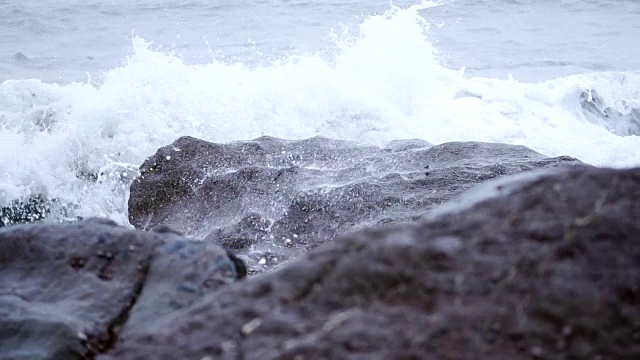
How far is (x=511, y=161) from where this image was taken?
4156mm

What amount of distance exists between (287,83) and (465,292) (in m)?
7.73

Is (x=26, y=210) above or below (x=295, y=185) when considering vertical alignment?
below

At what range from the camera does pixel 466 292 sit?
1.17m

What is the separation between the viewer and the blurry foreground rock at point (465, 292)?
44.3 inches

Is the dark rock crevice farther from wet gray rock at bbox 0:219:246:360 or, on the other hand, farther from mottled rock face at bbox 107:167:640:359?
mottled rock face at bbox 107:167:640:359

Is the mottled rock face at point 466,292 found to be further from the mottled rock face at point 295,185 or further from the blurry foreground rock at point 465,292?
A: the mottled rock face at point 295,185

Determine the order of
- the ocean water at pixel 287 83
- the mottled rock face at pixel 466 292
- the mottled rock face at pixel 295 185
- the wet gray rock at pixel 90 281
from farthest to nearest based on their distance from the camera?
1. the ocean water at pixel 287 83
2. the mottled rock face at pixel 295 185
3. the wet gray rock at pixel 90 281
4. the mottled rock face at pixel 466 292

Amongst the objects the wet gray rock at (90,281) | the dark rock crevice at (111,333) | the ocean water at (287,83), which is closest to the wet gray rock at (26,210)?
the ocean water at (287,83)

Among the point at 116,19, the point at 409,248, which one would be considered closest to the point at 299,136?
the point at 409,248

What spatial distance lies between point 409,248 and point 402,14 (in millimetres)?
9488

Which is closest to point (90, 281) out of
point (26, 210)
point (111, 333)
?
point (111, 333)

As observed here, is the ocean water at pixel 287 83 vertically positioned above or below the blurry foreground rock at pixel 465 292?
below

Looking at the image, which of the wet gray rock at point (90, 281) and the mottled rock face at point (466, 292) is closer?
the mottled rock face at point (466, 292)

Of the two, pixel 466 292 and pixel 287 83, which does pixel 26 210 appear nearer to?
pixel 287 83
